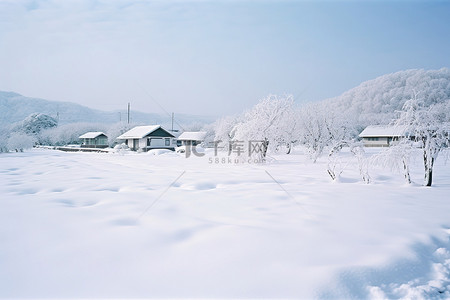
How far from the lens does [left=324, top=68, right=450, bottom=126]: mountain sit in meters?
64.8

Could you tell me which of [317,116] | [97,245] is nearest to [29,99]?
[317,116]

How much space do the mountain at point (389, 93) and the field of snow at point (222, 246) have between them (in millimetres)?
60291

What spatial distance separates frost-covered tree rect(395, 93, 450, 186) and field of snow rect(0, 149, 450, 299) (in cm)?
316

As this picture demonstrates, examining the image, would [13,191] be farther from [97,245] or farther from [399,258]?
[399,258]

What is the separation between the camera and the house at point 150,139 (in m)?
43.4

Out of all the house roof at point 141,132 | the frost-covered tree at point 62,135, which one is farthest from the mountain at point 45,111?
the house roof at point 141,132

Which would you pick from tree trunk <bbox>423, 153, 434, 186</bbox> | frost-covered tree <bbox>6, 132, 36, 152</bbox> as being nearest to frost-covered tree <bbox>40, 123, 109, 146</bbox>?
frost-covered tree <bbox>6, 132, 36, 152</bbox>

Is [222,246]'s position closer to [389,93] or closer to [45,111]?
[389,93]

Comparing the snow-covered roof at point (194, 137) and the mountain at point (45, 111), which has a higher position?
the mountain at point (45, 111)

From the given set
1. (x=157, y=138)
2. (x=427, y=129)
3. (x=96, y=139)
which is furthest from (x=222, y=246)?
(x=96, y=139)

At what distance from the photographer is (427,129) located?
10938mm

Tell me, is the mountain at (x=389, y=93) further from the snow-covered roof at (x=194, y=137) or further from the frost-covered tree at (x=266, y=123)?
the frost-covered tree at (x=266, y=123)

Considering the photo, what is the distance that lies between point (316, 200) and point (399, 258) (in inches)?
156

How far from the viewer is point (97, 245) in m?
4.78
